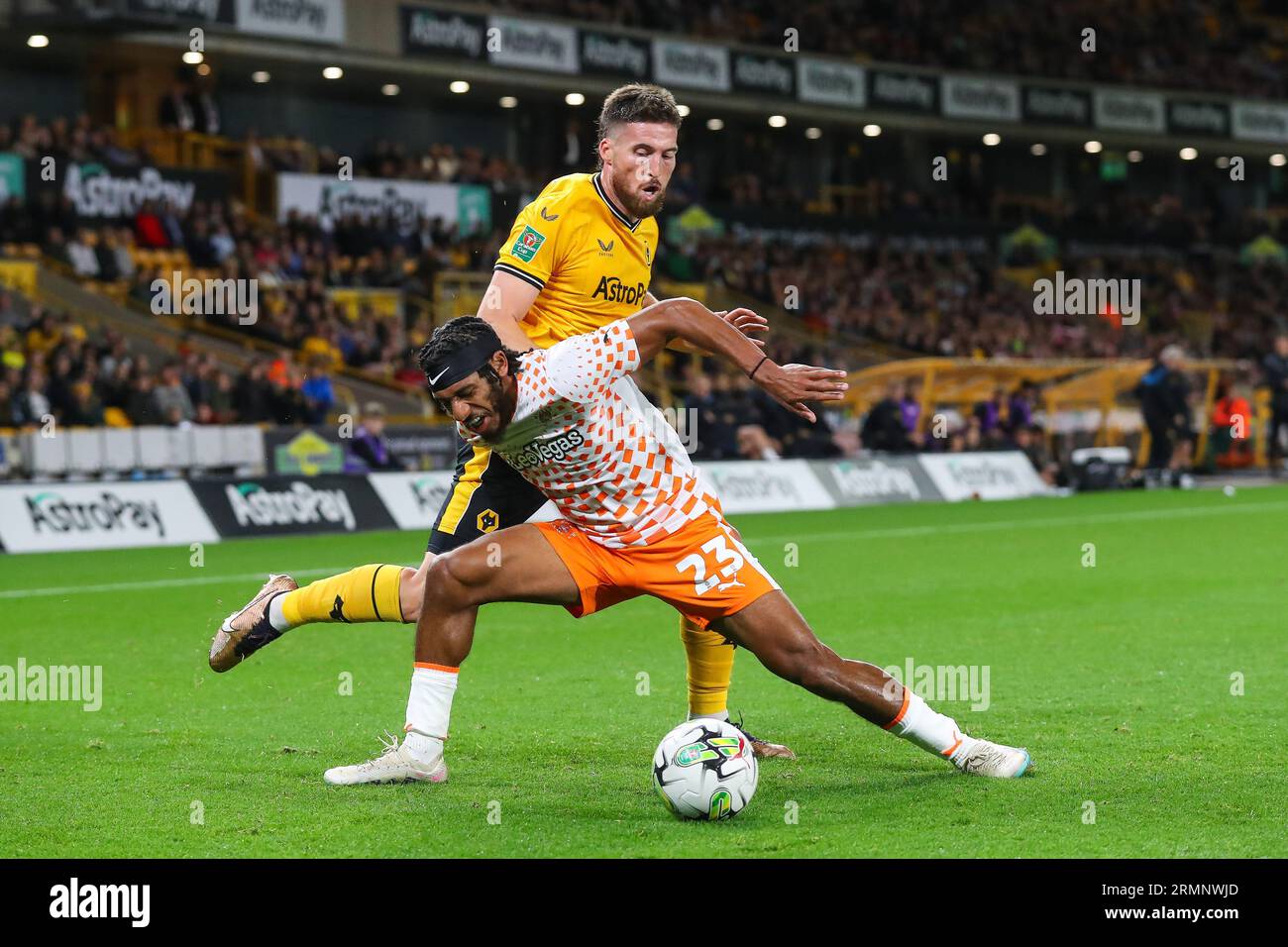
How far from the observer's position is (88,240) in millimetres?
26391

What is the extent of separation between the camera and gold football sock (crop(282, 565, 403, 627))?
6.72m

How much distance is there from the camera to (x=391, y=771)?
621 cm

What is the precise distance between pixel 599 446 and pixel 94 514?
12.1 m

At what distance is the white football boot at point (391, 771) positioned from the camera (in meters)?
6.20

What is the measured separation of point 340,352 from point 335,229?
15.5 ft

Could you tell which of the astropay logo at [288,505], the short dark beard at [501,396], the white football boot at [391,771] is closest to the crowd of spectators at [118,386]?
the astropay logo at [288,505]

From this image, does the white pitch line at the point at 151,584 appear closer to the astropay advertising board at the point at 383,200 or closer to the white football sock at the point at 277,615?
the white football sock at the point at 277,615

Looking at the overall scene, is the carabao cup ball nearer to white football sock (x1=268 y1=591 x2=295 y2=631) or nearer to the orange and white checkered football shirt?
the orange and white checkered football shirt

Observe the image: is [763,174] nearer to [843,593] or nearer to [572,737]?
[843,593]

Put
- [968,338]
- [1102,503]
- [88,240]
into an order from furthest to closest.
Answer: [968,338] → [88,240] → [1102,503]
